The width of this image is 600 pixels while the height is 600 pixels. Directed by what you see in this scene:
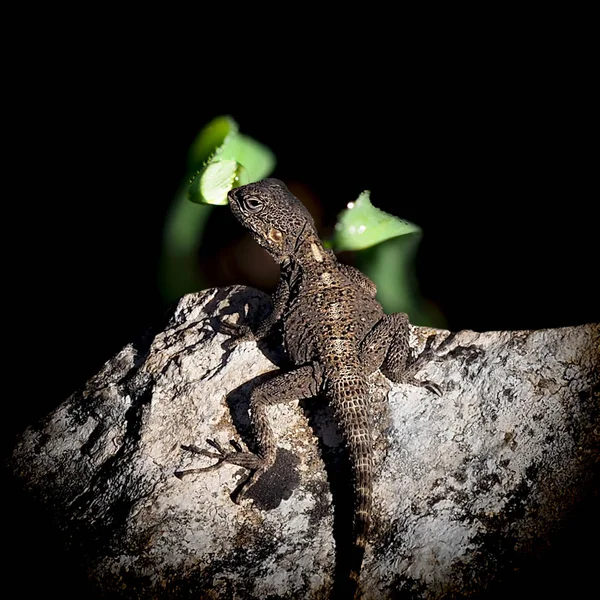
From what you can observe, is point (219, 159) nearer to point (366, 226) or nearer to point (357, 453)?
point (366, 226)

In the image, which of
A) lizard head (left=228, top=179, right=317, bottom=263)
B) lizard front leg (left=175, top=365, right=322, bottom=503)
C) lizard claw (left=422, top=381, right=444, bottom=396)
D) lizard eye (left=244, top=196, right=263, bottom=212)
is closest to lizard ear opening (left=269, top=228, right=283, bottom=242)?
lizard head (left=228, top=179, right=317, bottom=263)

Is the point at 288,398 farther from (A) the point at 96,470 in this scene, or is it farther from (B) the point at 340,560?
(A) the point at 96,470

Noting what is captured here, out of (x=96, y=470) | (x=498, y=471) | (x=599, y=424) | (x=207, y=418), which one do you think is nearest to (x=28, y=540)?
(x=96, y=470)

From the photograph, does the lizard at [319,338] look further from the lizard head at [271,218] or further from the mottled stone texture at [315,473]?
the mottled stone texture at [315,473]

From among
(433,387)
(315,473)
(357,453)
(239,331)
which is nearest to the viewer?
(357,453)

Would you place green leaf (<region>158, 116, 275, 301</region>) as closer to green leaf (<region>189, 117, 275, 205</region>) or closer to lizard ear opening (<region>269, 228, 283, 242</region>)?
green leaf (<region>189, 117, 275, 205</region>)

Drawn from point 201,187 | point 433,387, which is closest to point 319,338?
point 433,387
